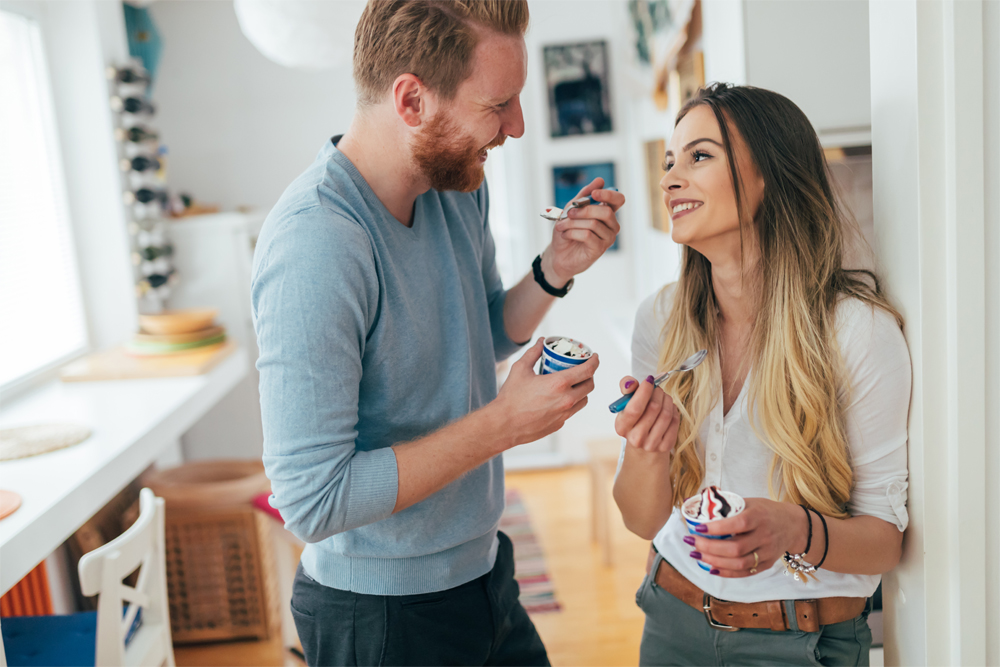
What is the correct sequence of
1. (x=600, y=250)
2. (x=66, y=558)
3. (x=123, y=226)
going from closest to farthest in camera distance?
(x=600, y=250) < (x=66, y=558) < (x=123, y=226)

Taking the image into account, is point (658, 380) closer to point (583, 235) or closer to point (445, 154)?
point (583, 235)

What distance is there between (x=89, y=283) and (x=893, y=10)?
10.6 feet

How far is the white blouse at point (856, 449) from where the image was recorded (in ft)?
3.68

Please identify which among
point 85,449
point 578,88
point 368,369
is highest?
point 578,88

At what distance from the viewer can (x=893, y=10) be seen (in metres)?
1.08

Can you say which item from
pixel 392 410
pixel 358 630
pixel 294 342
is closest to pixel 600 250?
pixel 392 410

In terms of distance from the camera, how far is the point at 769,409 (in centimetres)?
118

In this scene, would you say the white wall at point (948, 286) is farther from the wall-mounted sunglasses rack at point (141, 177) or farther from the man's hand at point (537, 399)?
the wall-mounted sunglasses rack at point (141, 177)

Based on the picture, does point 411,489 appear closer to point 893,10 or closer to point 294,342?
point 294,342

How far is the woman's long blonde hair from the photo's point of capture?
1152 millimetres

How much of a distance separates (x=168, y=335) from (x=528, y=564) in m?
1.74

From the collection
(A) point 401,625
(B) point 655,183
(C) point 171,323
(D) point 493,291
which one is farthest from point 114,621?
(B) point 655,183

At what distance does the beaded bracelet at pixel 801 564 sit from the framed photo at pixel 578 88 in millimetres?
3355

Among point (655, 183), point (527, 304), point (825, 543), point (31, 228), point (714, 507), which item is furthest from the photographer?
point (655, 183)
